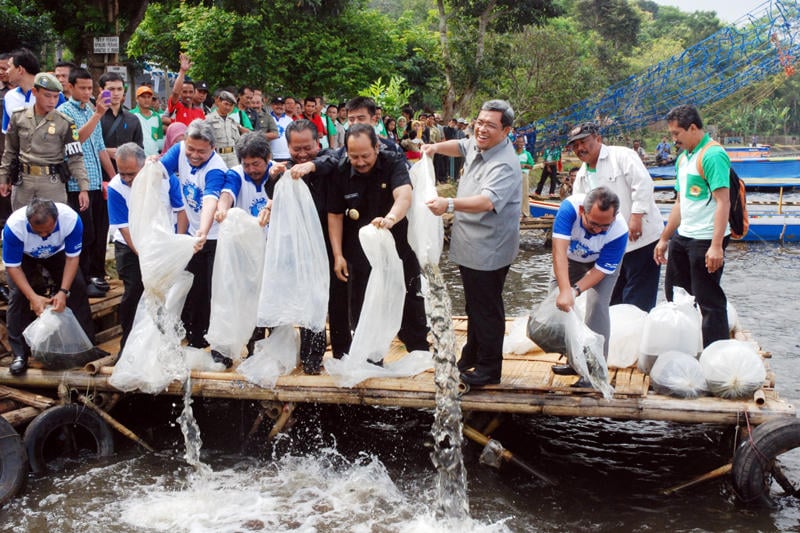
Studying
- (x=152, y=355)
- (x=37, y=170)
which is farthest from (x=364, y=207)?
(x=37, y=170)

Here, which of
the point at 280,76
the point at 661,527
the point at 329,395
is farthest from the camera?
the point at 280,76

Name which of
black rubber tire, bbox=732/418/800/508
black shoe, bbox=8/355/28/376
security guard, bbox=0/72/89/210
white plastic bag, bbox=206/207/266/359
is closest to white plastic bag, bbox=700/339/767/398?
black rubber tire, bbox=732/418/800/508

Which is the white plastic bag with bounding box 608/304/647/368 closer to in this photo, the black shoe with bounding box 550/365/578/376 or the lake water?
the black shoe with bounding box 550/365/578/376

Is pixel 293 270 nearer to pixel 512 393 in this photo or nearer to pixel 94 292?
pixel 512 393

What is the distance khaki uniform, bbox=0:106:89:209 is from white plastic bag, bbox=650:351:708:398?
452 cm

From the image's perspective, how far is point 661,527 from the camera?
15.4ft

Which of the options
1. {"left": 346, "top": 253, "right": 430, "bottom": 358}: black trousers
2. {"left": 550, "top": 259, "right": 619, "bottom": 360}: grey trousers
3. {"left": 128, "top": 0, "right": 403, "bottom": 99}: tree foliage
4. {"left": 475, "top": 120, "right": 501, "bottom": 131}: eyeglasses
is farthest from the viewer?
{"left": 128, "top": 0, "right": 403, "bottom": 99}: tree foliage

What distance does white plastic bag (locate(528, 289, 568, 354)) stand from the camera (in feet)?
15.9

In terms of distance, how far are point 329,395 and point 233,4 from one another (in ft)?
38.0

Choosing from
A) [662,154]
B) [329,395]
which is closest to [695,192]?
[329,395]

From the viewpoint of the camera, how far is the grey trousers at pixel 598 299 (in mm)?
4788

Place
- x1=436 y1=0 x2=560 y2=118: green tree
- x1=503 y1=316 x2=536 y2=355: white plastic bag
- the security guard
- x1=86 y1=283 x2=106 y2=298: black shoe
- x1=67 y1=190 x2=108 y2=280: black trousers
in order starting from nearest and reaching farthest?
x1=503 y1=316 x2=536 y2=355: white plastic bag, the security guard, x1=67 y1=190 x2=108 y2=280: black trousers, x1=86 y1=283 x2=106 y2=298: black shoe, x1=436 y1=0 x2=560 y2=118: green tree

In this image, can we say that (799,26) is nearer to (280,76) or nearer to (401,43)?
(401,43)

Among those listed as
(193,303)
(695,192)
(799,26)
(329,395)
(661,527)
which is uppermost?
(799,26)
